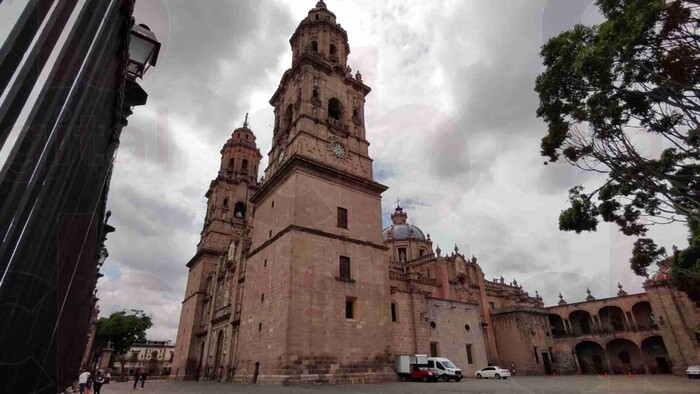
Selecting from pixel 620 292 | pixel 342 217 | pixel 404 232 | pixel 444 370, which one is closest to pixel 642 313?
pixel 620 292

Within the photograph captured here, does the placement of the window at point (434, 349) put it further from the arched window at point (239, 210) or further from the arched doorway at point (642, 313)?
the arched doorway at point (642, 313)

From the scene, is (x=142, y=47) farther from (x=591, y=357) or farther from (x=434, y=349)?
(x=591, y=357)

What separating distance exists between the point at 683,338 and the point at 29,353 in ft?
144

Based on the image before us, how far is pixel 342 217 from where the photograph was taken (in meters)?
23.1

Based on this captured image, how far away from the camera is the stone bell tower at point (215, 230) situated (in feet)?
120

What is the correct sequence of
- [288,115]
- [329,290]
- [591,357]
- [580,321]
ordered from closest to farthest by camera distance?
[329,290] < [288,115] < [591,357] < [580,321]

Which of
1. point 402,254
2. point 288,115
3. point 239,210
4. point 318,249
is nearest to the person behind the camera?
point 318,249

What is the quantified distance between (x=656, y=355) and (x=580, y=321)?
8.52 meters

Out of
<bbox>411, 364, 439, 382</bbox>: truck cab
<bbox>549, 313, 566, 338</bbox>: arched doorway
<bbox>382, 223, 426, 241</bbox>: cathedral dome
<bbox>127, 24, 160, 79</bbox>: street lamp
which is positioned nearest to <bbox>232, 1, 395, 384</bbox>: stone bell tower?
<bbox>411, 364, 439, 382</bbox>: truck cab

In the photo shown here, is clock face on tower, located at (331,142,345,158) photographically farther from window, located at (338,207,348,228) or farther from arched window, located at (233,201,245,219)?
arched window, located at (233,201,245,219)

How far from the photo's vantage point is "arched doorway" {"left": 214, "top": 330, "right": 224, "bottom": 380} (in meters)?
29.1

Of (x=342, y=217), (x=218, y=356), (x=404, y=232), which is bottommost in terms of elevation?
(x=218, y=356)

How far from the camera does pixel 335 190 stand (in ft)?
76.8

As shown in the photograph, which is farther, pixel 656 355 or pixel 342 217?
pixel 656 355
